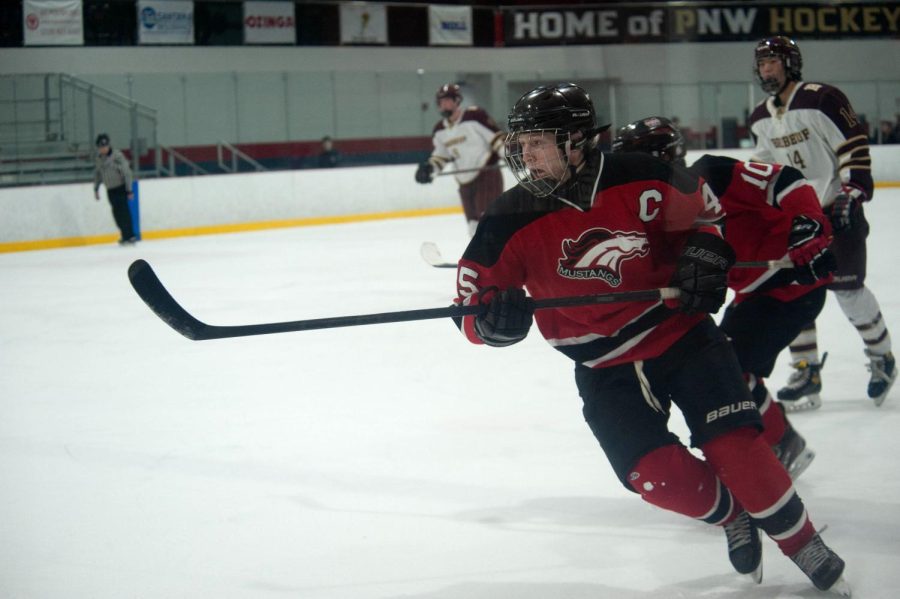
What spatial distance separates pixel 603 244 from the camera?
6.23 ft

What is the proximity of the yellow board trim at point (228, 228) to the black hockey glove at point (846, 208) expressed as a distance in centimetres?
708

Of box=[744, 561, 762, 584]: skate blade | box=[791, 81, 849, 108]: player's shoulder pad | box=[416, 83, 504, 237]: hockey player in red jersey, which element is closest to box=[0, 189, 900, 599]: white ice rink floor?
box=[744, 561, 762, 584]: skate blade

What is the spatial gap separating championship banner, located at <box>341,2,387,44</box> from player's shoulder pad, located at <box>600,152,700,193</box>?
1209 cm

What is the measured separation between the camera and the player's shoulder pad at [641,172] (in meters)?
1.89

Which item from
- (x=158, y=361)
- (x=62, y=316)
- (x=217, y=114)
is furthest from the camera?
(x=217, y=114)

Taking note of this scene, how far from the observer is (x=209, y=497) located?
8.58 feet

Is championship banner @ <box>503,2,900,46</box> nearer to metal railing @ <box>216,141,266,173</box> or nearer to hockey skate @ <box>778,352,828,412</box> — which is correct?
hockey skate @ <box>778,352,828,412</box>

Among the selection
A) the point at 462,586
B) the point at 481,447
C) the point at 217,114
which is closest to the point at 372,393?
the point at 481,447

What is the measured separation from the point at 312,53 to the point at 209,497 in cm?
1172

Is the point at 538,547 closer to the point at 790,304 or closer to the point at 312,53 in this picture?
the point at 790,304

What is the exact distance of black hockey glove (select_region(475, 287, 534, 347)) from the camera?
182cm

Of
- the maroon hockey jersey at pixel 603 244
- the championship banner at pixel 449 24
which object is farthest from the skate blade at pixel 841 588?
the championship banner at pixel 449 24

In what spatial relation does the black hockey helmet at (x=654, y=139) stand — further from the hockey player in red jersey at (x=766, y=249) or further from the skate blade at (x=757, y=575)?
Answer: the skate blade at (x=757, y=575)

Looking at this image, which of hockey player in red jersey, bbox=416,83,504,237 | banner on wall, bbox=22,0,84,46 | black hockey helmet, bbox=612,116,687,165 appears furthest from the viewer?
hockey player in red jersey, bbox=416,83,504,237
